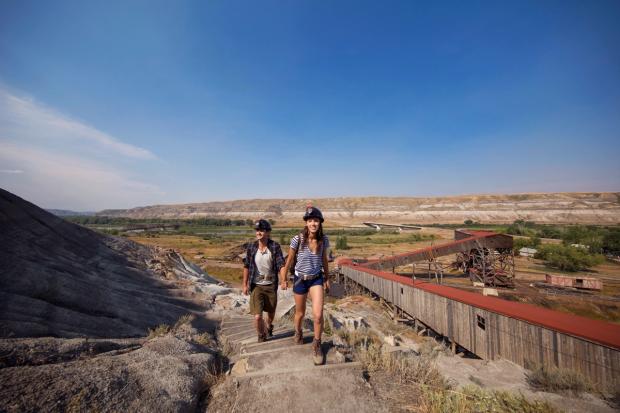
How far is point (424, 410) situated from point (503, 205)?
144 m

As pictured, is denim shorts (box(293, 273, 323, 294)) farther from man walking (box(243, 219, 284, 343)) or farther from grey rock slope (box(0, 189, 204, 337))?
grey rock slope (box(0, 189, 204, 337))

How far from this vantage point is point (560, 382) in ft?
15.2

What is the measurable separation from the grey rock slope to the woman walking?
167 inches

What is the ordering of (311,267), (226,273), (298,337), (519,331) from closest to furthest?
(311,267) < (298,337) < (519,331) < (226,273)

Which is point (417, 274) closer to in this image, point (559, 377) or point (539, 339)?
point (539, 339)

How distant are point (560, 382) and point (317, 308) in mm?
A: 4805

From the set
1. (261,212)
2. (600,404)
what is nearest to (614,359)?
(600,404)

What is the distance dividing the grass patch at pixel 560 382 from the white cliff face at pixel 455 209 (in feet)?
394

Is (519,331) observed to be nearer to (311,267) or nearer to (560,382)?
(560,382)

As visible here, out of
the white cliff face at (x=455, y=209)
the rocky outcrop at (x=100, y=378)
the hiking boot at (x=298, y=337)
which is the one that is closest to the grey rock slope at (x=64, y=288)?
the rocky outcrop at (x=100, y=378)

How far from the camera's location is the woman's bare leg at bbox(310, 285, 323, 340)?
393cm

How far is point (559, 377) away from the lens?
4754mm

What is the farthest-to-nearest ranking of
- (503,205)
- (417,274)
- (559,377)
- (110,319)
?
(503,205) → (417,274) → (110,319) → (559,377)

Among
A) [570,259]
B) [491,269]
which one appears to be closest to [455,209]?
[570,259]
